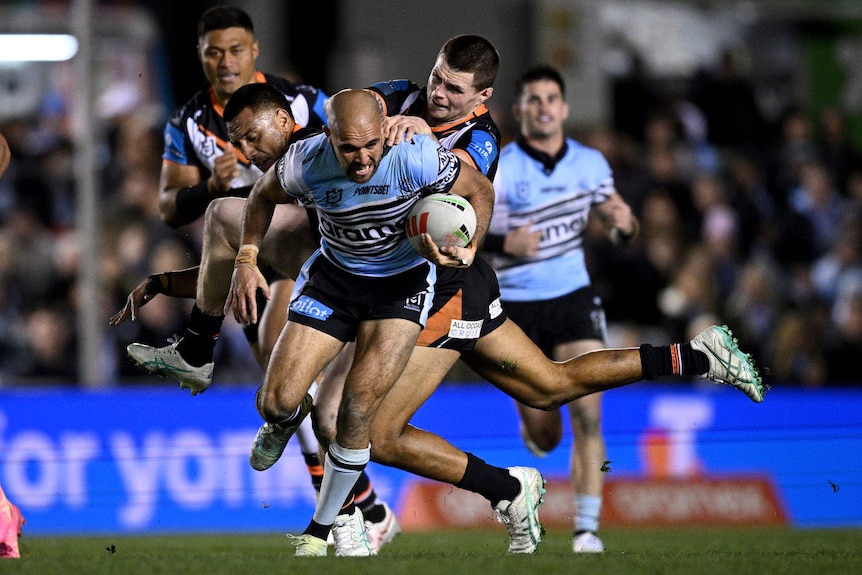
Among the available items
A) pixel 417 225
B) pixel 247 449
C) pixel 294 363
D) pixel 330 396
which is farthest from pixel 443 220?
pixel 247 449

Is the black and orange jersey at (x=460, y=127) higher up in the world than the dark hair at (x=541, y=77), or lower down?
lower down

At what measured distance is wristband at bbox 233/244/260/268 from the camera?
5680 mm

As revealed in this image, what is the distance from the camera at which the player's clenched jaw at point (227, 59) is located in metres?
6.82

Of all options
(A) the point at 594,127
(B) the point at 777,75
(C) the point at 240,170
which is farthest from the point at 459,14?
(C) the point at 240,170

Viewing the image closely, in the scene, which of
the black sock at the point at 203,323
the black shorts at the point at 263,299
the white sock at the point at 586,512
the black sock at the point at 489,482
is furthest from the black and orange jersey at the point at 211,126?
the white sock at the point at 586,512

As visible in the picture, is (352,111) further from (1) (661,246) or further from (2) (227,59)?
(1) (661,246)

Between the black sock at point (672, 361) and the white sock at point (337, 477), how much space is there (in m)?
1.45

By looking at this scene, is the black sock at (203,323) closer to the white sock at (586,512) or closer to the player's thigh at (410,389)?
the player's thigh at (410,389)

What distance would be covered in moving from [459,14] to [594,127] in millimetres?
2529

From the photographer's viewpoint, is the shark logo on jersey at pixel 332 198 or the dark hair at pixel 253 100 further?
the dark hair at pixel 253 100

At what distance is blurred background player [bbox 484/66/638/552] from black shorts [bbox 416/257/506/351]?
142cm

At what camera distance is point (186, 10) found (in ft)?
50.6

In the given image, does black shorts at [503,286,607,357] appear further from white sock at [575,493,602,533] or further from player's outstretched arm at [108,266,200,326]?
player's outstretched arm at [108,266,200,326]

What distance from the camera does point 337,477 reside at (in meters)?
5.70
